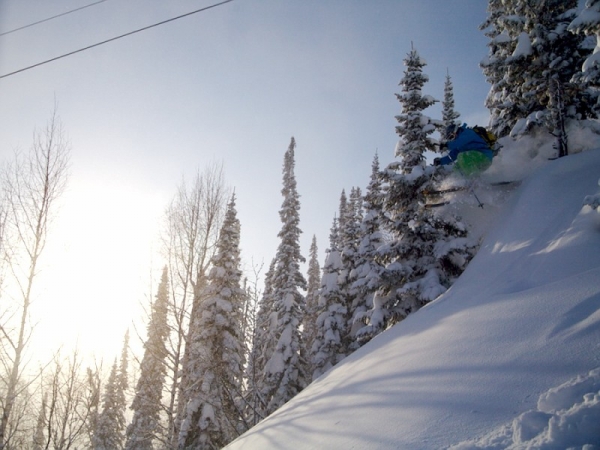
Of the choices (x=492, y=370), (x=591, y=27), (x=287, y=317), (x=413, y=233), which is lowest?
(x=492, y=370)

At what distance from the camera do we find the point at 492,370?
3143 millimetres

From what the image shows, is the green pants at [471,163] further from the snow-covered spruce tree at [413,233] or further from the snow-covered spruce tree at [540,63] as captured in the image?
the snow-covered spruce tree at [540,63]

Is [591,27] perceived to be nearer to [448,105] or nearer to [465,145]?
[465,145]

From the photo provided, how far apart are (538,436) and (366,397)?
1986 mm

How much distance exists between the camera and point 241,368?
15.6 meters

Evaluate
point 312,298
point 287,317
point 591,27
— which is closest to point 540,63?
point 591,27

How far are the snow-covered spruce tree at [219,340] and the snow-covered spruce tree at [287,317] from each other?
3482 mm

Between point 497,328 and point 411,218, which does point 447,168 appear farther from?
point 497,328

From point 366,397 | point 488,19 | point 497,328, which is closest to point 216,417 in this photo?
point 366,397

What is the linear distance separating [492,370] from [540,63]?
12.6m

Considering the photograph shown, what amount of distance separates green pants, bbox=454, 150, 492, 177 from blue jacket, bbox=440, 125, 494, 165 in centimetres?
13

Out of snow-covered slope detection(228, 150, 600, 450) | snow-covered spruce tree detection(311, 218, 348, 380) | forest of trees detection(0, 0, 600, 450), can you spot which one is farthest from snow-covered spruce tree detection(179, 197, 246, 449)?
snow-covered slope detection(228, 150, 600, 450)

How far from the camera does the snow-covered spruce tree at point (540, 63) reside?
11023mm

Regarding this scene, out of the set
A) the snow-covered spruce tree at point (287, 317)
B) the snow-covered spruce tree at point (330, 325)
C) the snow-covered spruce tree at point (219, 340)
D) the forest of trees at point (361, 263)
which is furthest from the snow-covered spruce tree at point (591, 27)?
the snow-covered spruce tree at point (287, 317)
